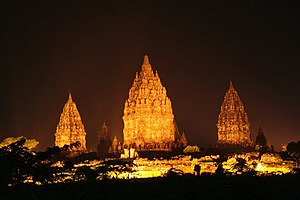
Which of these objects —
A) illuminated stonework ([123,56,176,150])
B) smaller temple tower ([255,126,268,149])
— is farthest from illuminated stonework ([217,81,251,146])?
illuminated stonework ([123,56,176,150])

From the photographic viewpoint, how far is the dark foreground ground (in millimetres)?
31969

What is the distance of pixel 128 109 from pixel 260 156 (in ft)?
88.6

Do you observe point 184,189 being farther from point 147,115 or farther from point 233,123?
point 233,123

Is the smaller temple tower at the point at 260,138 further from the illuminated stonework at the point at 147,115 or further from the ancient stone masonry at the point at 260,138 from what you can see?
the illuminated stonework at the point at 147,115

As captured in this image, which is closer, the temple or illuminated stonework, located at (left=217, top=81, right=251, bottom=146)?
the temple

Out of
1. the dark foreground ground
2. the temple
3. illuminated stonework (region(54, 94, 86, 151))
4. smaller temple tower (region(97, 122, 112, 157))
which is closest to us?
the dark foreground ground

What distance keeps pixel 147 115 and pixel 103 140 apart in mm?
22182

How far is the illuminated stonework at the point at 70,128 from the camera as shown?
105 meters

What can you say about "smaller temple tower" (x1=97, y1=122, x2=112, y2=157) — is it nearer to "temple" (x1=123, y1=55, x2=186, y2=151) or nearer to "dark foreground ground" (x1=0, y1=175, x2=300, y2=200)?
"temple" (x1=123, y1=55, x2=186, y2=151)

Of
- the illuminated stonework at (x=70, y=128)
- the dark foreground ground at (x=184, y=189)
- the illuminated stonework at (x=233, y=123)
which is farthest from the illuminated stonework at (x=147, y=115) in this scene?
the dark foreground ground at (x=184, y=189)

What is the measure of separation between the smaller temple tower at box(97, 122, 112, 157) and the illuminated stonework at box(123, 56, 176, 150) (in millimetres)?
18244

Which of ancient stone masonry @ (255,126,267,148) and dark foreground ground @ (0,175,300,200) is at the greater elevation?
ancient stone masonry @ (255,126,267,148)

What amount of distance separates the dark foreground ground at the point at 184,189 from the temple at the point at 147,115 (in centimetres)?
6366

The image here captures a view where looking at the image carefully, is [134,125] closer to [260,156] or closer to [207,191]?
[260,156]
